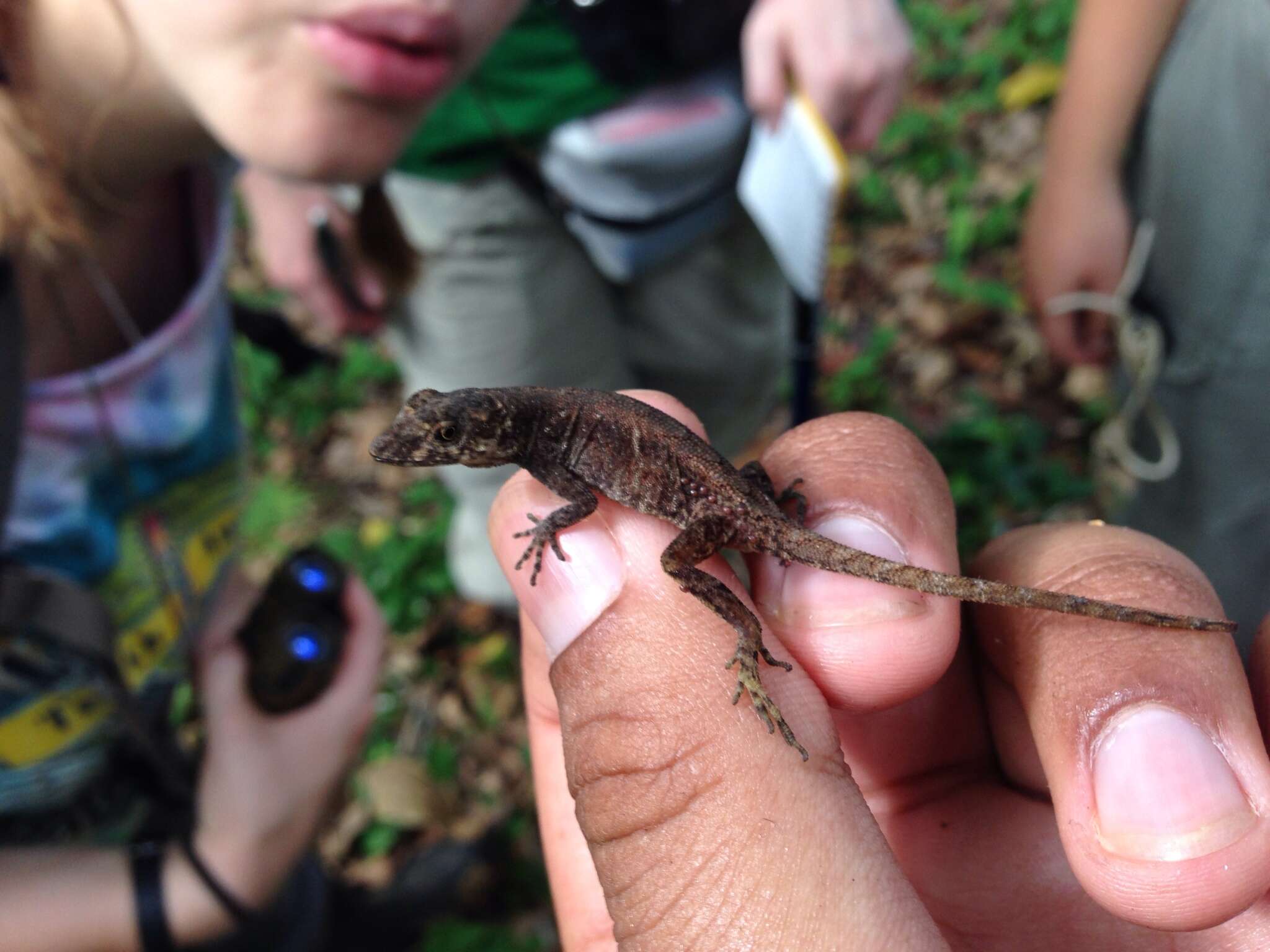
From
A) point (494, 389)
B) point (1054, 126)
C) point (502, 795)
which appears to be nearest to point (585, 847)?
point (494, 389)

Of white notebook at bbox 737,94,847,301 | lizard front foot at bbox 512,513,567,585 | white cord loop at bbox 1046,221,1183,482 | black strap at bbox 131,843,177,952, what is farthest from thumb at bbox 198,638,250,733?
white cord loop at bbox 1046,221,1183,482

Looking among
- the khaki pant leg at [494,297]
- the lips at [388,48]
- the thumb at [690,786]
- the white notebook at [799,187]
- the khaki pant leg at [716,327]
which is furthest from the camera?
the khaki pant leg at [716,327]

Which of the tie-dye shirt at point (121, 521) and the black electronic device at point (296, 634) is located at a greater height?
the tie-dye shirt at point (121, 521)

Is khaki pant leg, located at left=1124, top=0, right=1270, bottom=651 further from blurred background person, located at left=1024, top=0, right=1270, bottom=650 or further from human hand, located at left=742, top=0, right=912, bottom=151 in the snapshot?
human hand, located at left=742, top=0, right=912, bottom=151

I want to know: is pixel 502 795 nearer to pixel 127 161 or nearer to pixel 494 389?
pixel 494 389

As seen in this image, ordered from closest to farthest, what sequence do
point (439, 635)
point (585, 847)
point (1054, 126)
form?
point (585, 847) < point (1054, 126) < point (439, 635)

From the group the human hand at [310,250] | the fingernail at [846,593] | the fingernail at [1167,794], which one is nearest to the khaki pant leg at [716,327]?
the human hand at [310,250]

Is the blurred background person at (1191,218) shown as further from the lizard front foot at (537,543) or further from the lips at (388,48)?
the lips at (388,48)

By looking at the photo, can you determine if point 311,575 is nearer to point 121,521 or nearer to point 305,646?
point 305,646
